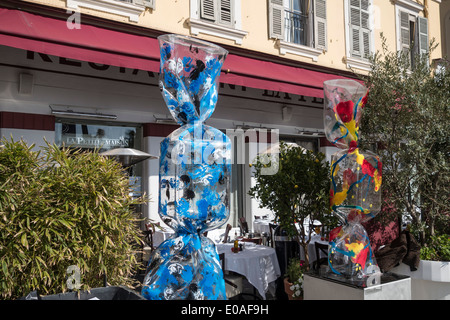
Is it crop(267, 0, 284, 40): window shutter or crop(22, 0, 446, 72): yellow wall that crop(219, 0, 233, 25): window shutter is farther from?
crop(267, 0, 284, 40): window shutter

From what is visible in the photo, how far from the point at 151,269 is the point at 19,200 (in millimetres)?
806

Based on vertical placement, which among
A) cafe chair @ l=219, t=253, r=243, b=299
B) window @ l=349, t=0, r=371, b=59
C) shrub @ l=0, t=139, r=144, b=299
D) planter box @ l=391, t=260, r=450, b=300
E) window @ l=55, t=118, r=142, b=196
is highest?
window @ l=349, t=0, r=371, b=59

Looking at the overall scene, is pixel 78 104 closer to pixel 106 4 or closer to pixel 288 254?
pixel 106 4

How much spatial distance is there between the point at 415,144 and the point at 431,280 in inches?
61.8

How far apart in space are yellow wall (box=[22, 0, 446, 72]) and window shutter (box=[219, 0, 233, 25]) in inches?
14.6

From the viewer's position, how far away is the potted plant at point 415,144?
4.36 meters

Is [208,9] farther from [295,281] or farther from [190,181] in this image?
[190,181]

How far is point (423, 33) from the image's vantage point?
12344mm

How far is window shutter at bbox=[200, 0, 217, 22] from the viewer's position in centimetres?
833

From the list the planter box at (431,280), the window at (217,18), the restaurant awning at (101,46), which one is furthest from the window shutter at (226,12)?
the planter box at (431,280)

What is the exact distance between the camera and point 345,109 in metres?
3.52

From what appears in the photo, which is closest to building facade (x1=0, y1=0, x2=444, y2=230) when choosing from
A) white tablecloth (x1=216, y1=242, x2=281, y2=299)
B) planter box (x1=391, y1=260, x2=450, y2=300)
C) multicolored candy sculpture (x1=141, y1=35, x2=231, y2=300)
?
planter box (x1=391, y1=260, x2=450, y2=300)

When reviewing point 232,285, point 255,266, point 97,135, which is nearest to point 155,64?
point 97,135

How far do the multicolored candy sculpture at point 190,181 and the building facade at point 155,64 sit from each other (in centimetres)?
346
